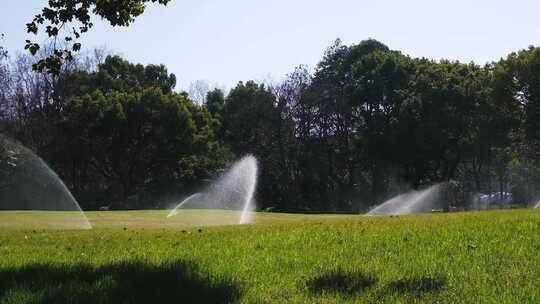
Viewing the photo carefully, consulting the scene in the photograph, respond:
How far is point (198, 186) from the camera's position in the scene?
49.1 m

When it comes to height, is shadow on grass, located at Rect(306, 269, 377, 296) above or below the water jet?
below

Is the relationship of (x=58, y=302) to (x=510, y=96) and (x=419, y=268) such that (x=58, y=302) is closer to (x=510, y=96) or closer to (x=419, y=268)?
(x=419, y=268)

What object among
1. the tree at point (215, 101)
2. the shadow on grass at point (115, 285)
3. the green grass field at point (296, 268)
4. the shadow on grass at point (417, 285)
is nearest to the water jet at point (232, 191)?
the tree at point (215, 101)

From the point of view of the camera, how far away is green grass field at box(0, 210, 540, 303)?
6062mm

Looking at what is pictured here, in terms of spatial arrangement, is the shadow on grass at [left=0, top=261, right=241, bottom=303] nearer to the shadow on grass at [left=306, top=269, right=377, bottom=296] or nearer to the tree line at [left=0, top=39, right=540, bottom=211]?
the shadow on grass at [left=306, top=269, right=377, bottom=296]

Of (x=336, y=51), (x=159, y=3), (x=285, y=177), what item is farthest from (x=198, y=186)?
(x=159, y=3)

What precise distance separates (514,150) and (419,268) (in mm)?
47113

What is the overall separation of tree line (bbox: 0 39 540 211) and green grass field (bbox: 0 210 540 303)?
3521 centimetres

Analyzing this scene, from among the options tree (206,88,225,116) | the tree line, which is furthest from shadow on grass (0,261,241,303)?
tree (206,88,225,116)

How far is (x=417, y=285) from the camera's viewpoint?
20.4 ft

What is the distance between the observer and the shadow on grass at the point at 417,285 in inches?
238

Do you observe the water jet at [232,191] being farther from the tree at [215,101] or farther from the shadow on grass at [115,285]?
the shadow on grass at [115,285]

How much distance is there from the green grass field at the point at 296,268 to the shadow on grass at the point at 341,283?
13 millimetres

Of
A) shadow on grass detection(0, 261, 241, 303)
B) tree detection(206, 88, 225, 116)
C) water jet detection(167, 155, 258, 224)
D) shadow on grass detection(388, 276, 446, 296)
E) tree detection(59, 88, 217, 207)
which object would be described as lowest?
shadow on grass detection(388, 276, 446, 296)
